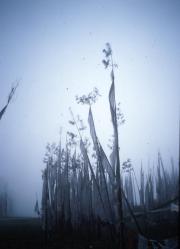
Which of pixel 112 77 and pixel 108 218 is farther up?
pixel 112 77

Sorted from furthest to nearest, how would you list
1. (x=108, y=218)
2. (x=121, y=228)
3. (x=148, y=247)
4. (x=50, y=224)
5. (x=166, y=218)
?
(x=166, y=218) < (x=50, y=224) < (x=108, y=218) < (x=148, y=247) < (x=121, y=228)

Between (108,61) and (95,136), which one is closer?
(95,136)

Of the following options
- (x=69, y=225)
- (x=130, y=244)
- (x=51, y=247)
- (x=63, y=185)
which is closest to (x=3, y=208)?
(x=63, y=185)

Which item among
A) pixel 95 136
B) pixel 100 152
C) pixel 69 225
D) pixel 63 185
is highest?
pixel 95 136

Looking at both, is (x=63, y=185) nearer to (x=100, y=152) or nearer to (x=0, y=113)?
(x=100, y=152)

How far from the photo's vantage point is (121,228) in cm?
539

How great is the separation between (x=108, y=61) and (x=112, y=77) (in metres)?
1.44

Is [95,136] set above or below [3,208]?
above

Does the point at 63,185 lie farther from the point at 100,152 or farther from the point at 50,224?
the point at 100,152

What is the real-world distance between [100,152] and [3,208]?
232 ft

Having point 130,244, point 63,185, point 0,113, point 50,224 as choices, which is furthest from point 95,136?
point 63,185

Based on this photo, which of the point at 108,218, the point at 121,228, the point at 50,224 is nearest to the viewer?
the point at 121,228

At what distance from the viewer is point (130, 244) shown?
8.56 meters

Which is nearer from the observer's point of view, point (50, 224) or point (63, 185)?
point (50, 224)
